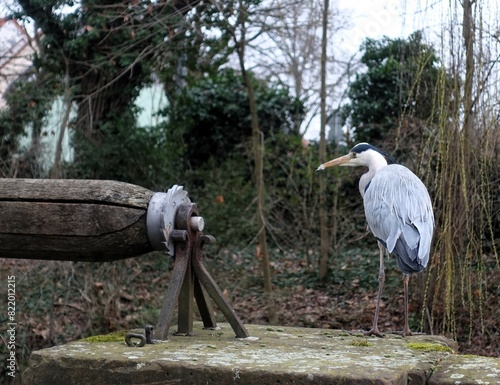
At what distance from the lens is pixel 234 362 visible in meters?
3.00

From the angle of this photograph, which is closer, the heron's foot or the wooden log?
the wooden log

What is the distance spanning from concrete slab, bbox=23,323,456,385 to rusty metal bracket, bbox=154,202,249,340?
4.6 inches

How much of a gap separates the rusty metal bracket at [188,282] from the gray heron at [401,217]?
1.00 m

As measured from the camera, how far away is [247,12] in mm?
8398

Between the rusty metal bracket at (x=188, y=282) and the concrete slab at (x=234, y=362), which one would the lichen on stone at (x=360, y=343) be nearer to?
the concrete slab at (x=234, y=362)

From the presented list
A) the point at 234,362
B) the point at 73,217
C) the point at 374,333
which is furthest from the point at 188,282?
the point at 374,333

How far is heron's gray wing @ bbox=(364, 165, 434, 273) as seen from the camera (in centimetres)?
409

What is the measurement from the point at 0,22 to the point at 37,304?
5.03 m

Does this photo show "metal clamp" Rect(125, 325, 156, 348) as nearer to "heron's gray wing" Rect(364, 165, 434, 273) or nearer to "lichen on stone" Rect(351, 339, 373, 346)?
"lichen on stone" Rect(351, 339, 373, 346)

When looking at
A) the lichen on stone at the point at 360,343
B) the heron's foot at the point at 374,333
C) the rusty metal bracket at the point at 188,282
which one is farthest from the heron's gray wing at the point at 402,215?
the rusty metal bracket at the point at 188,282

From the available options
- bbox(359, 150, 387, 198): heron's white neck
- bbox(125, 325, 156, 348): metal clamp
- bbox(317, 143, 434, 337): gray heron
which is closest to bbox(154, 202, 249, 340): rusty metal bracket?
bbox(125, 325, 156, 348): metal clamp

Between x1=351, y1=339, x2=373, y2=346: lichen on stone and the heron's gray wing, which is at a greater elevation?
the heron's gray wing

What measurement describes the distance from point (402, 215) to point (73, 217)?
192 centimetres

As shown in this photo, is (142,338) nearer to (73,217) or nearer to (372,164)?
Answer: (73,217)
